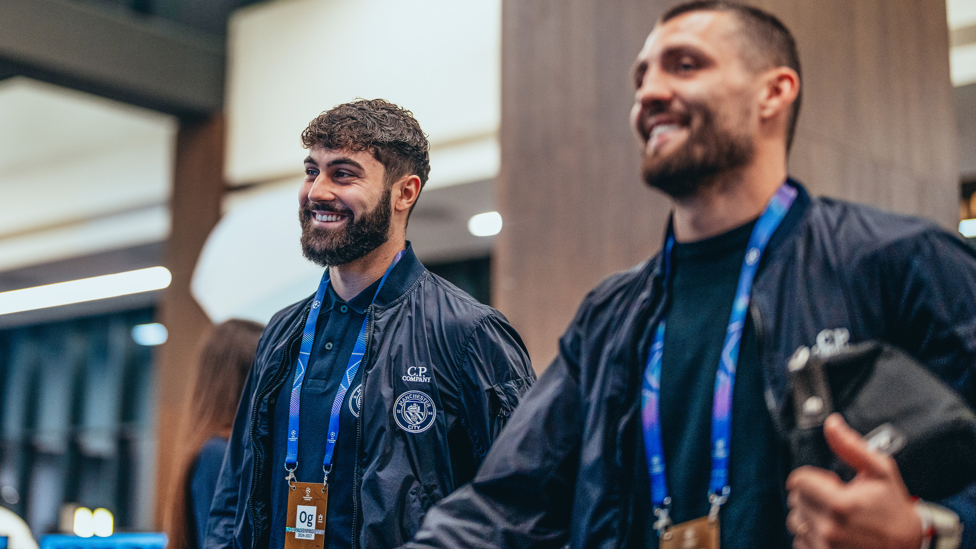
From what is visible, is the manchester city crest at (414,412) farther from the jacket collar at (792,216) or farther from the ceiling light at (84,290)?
the ceiling light at (84,290)

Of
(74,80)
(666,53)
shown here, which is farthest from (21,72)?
(666,53)

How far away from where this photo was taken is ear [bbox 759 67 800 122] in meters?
1.52

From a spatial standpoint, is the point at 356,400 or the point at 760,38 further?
the point at 356,400

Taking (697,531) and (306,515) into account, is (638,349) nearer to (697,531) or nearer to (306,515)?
(697,531)

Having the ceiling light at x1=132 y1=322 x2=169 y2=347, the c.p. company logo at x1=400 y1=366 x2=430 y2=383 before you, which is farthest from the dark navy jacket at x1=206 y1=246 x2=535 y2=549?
the ceiling light at x1=132 y1=322 x2=169 y2=347

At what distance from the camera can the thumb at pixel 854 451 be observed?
1.04 metres

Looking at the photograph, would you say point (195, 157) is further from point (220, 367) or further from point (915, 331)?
point (915, 331)

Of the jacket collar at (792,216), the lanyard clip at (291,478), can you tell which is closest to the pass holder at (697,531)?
the jacket collar at (792,216)

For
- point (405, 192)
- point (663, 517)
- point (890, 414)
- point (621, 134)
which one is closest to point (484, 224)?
point (621, 134)

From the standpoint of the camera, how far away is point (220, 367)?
3045 mm

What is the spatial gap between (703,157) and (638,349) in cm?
31

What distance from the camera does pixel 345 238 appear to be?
2.19 metres

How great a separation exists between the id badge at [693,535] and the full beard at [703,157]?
49 centimetres

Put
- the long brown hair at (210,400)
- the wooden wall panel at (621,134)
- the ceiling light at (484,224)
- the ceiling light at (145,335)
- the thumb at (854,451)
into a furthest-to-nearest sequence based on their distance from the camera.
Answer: the ceiling light at (145,335) < the ceiling light at (484,224) < the wooden wall panel at (621,134) < the long brown hair at (210,400) < the thumb at (854,451)
